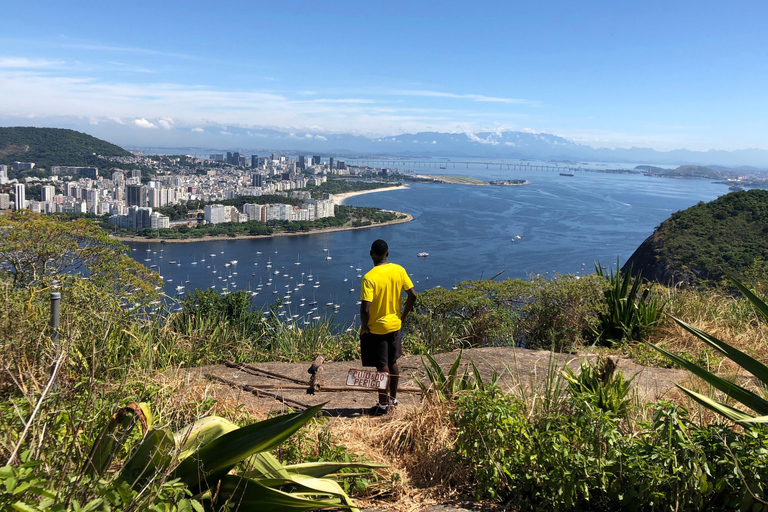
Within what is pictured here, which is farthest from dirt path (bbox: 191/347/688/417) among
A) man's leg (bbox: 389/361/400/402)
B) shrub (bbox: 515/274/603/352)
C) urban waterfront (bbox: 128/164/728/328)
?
urban waterfront (bbox: 128/164/728/328)

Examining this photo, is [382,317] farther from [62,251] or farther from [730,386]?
[62,251]

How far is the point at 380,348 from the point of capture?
260 cm

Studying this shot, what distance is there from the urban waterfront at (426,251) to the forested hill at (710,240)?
10.3 ft

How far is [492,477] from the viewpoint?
65.0 inches

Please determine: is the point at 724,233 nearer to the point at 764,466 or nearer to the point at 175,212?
the point at 764,466

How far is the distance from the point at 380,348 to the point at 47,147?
91.3 m

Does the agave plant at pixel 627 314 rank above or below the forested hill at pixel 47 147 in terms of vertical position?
below

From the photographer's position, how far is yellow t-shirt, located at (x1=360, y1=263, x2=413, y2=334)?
8.32 ft

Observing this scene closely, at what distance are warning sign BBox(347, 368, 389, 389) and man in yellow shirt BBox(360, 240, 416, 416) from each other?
125mm

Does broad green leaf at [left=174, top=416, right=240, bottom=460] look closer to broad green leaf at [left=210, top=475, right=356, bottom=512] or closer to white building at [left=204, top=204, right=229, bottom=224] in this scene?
broad green leaf at [left=210, top=475, right=356, bottom=512]

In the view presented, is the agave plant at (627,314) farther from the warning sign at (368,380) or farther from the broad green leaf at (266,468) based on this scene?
the broad green leaf at (266,468)

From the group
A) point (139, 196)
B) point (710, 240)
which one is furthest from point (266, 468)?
point (139, 196)

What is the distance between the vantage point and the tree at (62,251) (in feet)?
22.0

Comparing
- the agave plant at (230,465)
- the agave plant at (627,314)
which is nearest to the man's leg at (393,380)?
the agave plant at (230,465)
